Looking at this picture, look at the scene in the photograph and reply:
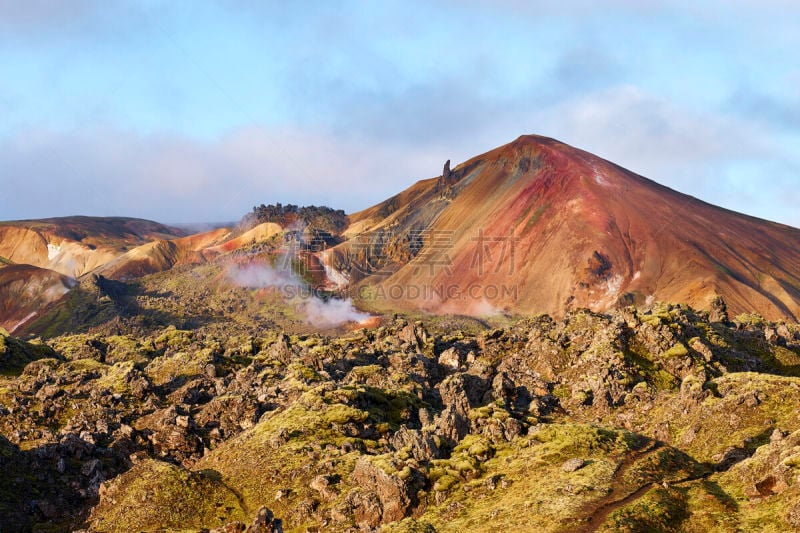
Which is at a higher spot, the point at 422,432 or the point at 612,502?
the point at 422,432

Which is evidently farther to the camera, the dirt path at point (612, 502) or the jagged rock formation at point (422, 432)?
the jagged rock formation at point (422, 432)

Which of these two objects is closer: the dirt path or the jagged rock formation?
the dirt path

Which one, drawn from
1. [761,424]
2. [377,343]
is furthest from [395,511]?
[377,343]

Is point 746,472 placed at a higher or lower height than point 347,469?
higher

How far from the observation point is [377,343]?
123938 millimetres

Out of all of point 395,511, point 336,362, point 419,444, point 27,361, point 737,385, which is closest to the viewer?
point 395,511

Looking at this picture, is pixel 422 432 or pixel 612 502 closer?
pixel 612 502

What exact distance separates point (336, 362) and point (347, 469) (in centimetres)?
4360

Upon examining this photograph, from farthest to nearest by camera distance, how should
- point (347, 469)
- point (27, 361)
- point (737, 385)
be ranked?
point (27, 361) → point (737, 385) → point (347, 469)

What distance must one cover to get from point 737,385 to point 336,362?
56.5 meters

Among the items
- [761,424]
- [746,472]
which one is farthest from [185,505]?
[761,424]

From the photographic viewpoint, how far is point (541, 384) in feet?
313

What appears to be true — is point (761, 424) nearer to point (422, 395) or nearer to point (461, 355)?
point (422, 395)

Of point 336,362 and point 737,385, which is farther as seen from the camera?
point 336,362
